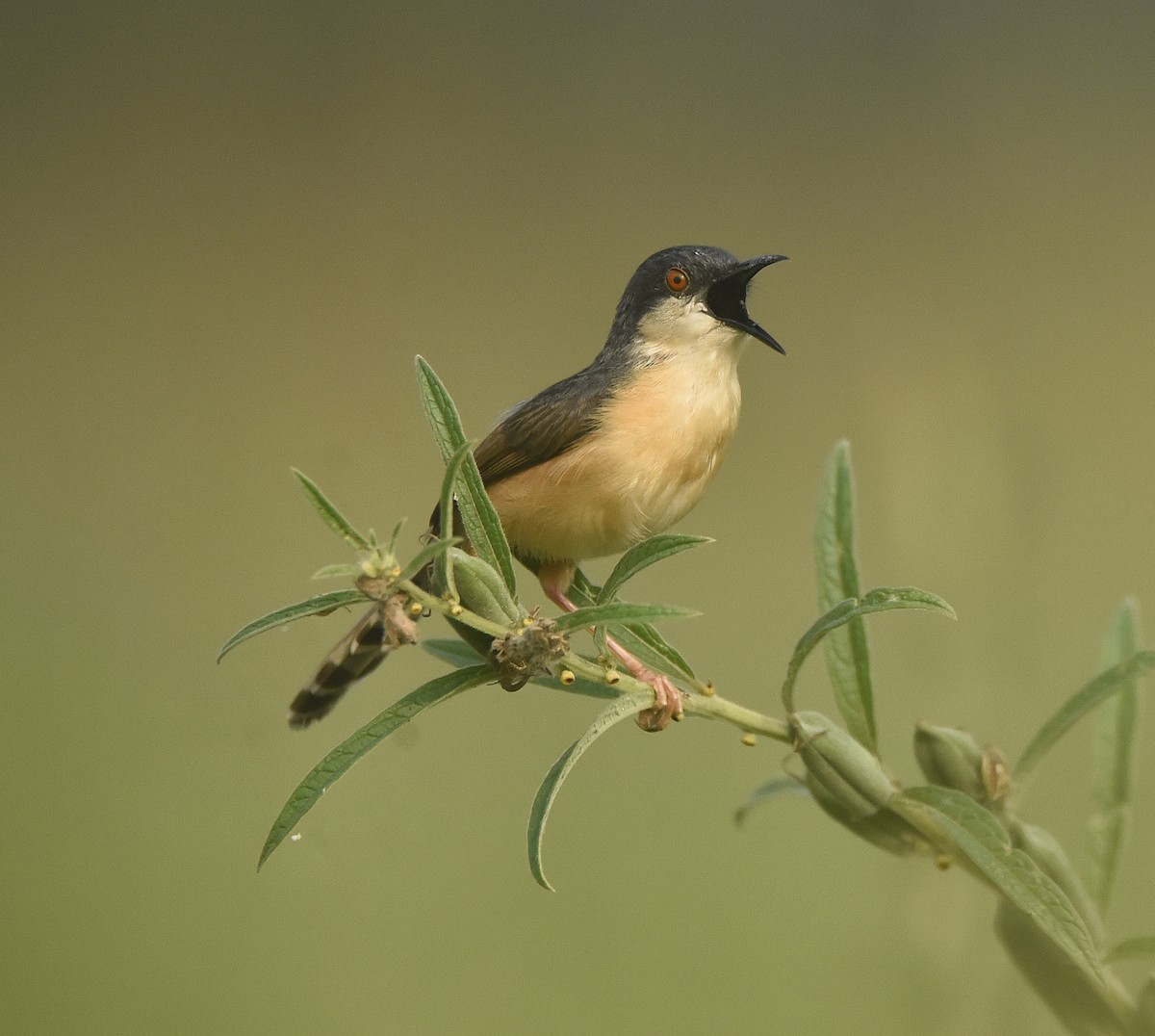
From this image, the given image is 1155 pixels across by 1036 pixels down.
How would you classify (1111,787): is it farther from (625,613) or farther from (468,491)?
(468,491)

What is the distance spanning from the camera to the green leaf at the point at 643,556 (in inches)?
49.3

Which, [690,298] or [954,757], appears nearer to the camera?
[954,757]

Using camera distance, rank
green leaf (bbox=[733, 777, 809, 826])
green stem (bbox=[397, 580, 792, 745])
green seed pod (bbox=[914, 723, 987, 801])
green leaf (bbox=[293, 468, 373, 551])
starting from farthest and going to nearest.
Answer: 1. green leaf (bbox=[733, 777, 809, 826])
2. green seed pod (bbox=[914, 723, 987, 801])
3. green stem (bbox=[397, 580, 792, 745])
4. green leaf (bbox=[293, 468, 373, 551])

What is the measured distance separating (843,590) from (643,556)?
371 mm

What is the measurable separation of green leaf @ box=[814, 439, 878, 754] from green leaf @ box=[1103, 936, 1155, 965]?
325mm

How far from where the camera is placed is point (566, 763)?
46.8 inches

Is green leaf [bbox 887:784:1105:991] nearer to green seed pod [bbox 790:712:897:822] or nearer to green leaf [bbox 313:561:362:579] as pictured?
green seed pod [bbox 790:712:897:822]

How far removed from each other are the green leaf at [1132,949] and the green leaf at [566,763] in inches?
22.7

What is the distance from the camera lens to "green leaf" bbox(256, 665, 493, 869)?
1.18 meters

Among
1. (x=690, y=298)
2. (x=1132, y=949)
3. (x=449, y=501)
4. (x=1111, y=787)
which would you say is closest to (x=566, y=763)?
(x=449, y=501)

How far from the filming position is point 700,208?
17.7ft

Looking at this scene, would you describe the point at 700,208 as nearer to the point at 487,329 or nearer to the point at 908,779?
the point at 487,329

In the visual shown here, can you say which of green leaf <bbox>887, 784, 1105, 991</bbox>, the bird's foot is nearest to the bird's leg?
the bird's foot

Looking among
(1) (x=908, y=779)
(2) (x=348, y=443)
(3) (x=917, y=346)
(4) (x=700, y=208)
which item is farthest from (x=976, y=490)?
(4) (x=700, y=208)
